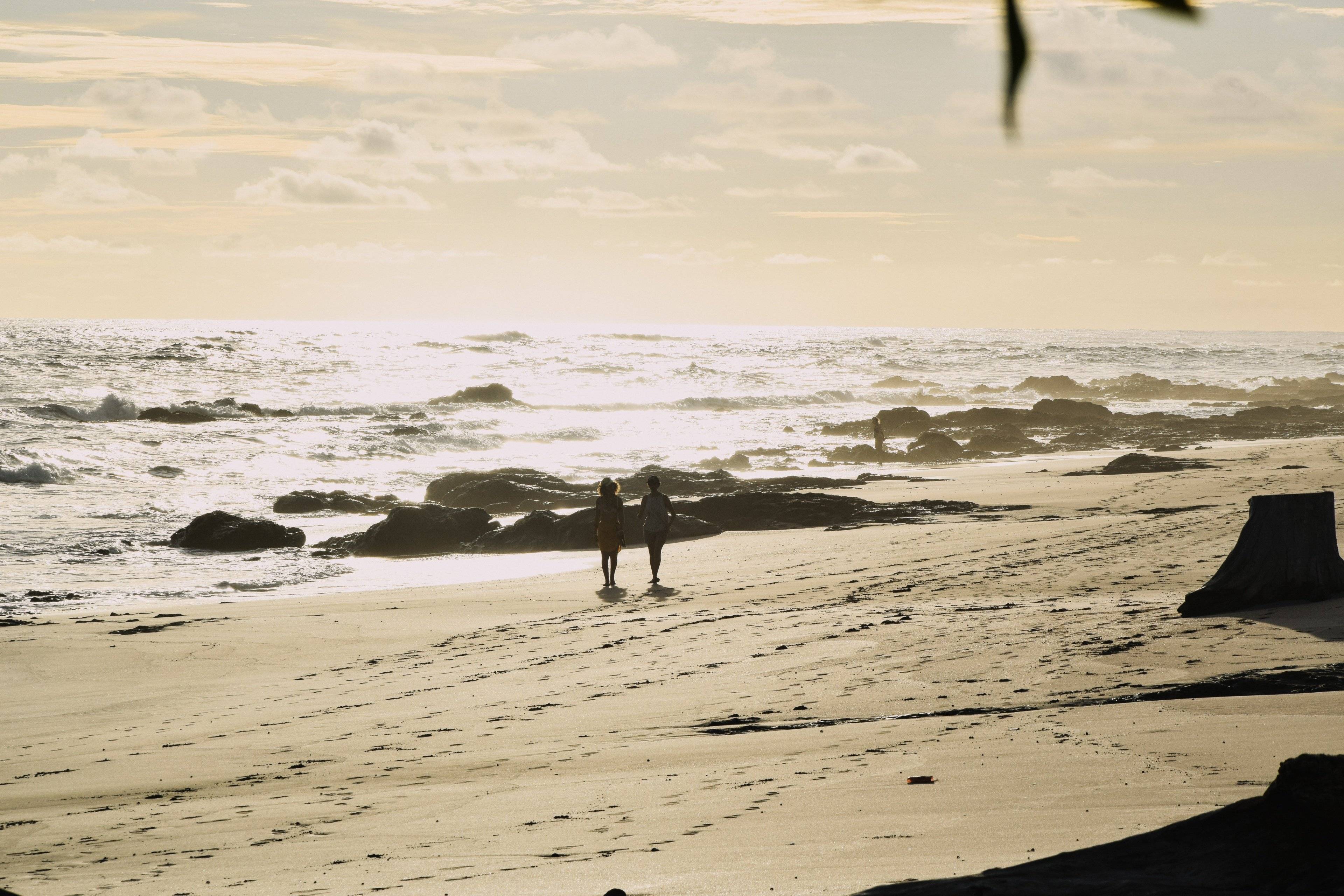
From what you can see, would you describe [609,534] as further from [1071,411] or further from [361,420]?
[361,420]

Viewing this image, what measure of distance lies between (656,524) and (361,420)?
110 feet

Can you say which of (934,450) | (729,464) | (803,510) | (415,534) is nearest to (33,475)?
(415,534)

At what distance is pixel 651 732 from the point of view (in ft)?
21.5

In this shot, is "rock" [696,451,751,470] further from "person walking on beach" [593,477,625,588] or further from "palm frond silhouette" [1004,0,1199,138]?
"palm frond silhouette" [1004,0,1199,138]

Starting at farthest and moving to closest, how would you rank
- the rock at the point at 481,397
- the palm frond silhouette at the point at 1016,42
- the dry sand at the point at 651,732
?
the rock at the point at 481,397 < the dry sand at the point at 651,732 < the palm frond silhouette at the point at 1016,42

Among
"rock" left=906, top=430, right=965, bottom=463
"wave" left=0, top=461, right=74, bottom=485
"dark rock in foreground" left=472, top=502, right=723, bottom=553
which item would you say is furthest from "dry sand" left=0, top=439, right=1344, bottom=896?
"rock" left=906, top=430, right=965, bottom=463

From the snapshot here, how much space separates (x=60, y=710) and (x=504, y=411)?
42.3 meters

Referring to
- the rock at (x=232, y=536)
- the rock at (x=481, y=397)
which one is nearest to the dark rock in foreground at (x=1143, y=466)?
the rock at (x=232, y=536)

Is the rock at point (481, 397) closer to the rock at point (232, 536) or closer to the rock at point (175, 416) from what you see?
the rock at point (175, 416)

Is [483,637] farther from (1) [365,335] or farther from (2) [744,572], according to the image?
(1) [365,335]

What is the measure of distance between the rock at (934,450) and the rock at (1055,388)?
3186 cm

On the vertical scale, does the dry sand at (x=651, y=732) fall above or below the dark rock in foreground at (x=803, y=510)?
below

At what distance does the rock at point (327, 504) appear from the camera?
891 inches

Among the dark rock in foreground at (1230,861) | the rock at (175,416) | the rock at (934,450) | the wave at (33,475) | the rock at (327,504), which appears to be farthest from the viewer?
the rock at (175,416)
